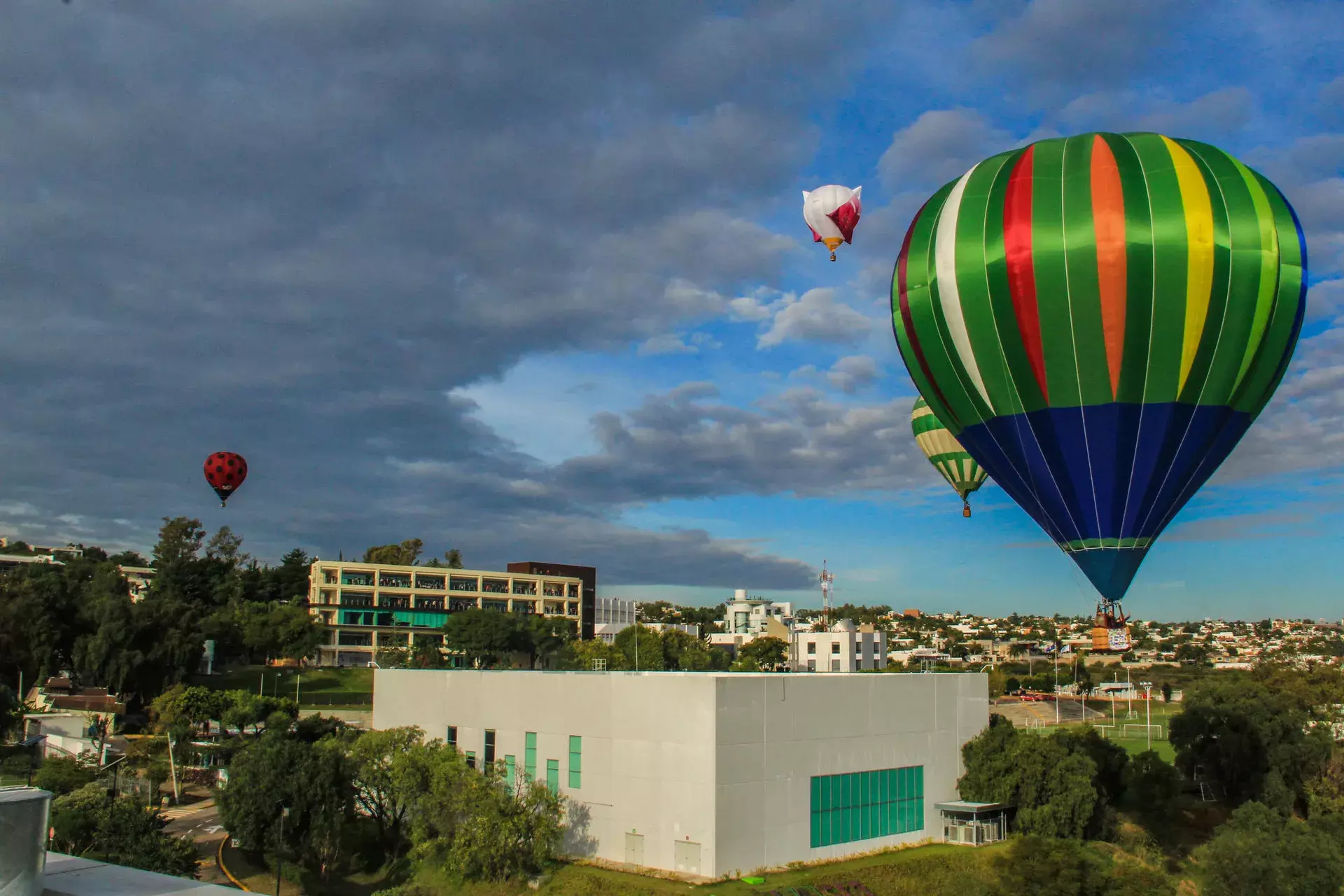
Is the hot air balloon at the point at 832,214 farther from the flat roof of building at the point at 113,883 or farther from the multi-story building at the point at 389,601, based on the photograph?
the multi-story building at the point at 389,601

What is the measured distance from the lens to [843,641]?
137m

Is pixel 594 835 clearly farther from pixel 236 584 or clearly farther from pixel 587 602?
pixel 587 602

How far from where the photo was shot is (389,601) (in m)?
141

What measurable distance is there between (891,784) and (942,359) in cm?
2183

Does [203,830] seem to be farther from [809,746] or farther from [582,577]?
[582,577]

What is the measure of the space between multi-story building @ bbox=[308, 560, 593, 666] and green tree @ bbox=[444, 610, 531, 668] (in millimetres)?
10782

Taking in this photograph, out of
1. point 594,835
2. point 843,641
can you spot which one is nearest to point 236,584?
point 843,641

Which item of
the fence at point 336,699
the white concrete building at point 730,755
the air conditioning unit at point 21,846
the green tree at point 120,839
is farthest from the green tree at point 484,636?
the air conditioning unit at point 21,846

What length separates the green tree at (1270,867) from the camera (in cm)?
3139

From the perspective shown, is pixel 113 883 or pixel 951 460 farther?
pixel 951 460

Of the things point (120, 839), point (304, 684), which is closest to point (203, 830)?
point (120, 839)

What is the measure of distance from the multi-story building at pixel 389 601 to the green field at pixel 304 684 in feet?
57.0

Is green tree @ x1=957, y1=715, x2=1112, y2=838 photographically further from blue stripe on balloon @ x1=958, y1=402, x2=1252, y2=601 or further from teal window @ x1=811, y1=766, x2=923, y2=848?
blue stripe on balloon @ x1=958, y1=402, x2=1252, y2=601

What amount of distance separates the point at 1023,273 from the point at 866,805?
1005 inches
